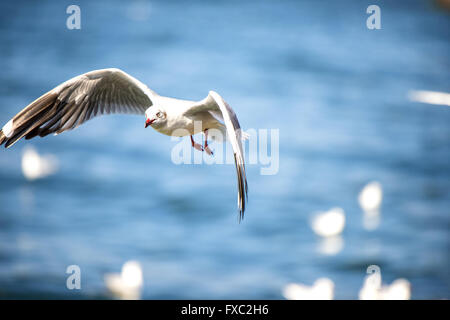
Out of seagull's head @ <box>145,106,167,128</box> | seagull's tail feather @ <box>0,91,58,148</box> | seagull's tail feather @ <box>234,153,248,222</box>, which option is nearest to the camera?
seagull's tail feather @ <box>234,153,248,222</box>

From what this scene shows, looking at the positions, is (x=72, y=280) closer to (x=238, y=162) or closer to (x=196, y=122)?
(x=196, y=122)

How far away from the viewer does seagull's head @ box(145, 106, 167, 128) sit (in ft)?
6.93

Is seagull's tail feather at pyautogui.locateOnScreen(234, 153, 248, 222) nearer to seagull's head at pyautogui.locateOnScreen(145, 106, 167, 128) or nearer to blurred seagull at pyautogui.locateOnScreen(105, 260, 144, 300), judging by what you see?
seagull's head at pyautogui.locateOnScreen(145, 106, 167, 128)

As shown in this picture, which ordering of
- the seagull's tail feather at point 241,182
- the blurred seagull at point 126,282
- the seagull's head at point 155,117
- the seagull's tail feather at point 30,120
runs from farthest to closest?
1. the blurred seagull at point 126,282
2. the seagull's tail feather at point 30,120
3. the seagull's head at point 155,117
4. the seagull's tail feather at point 241,182

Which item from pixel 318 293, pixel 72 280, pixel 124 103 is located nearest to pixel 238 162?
pixel 124 103

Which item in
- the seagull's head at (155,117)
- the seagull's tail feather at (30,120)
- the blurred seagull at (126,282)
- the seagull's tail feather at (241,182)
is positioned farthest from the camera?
the blurred seagull at (126,282)

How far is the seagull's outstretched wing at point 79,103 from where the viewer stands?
2.26 metres

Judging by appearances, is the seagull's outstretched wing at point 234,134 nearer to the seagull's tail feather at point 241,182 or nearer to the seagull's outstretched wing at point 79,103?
the seagull's tail feather at point 241,182

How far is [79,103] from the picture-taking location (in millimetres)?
2379

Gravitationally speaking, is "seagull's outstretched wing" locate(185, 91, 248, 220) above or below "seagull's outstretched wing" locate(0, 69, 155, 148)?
below

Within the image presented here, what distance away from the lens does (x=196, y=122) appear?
223cm

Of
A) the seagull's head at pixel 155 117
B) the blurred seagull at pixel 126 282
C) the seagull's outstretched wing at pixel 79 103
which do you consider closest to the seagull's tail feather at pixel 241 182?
the seagull's head at pixel 155 117

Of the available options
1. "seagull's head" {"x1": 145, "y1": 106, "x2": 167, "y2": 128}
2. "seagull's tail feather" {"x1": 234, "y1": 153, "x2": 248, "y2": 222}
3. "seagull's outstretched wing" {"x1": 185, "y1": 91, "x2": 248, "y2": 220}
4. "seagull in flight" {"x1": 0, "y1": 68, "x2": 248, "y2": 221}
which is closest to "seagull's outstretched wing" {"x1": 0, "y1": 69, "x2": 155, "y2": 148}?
"seagull in flight" {"x1": 0, "y1": 68, "x2": 248, "y2": 221}

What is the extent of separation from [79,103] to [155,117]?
0.41 meters
